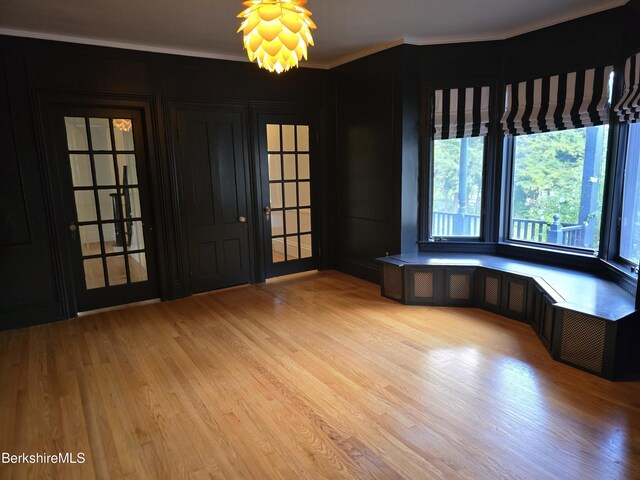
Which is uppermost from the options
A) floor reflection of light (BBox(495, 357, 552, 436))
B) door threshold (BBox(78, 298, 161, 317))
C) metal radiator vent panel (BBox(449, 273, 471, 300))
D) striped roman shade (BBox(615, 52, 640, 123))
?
striped roman shade (BBox(615, 52, 640, 123))

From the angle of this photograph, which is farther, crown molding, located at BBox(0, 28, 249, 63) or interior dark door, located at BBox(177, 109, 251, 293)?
interior dark door, located at BBox(177, 109, 251, 293)

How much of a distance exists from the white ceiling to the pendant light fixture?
4.81 feet

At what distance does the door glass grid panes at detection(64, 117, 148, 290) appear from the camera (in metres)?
4.27

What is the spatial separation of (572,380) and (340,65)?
4.46 metres

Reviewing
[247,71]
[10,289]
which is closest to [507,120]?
[247,71]

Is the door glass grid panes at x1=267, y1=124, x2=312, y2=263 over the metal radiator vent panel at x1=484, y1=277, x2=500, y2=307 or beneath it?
over

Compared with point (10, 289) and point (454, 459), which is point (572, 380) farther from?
point (10, 289)

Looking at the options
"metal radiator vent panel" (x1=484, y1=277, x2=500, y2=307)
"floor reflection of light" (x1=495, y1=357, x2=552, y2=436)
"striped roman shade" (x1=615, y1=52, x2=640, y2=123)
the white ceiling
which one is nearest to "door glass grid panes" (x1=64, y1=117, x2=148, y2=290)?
the white ceiling

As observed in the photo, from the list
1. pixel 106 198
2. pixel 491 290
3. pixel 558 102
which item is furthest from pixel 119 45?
pixel 491 290

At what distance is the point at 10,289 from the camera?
4035 millimetres

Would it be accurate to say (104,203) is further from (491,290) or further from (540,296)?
(540,296)

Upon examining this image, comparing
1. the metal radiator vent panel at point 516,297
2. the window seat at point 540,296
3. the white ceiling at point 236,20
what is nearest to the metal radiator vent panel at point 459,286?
the window seat at point 540,296

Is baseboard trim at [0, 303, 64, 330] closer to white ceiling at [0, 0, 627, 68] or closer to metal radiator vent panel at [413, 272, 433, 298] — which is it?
white ceiling at [0, 0, 627, 68]

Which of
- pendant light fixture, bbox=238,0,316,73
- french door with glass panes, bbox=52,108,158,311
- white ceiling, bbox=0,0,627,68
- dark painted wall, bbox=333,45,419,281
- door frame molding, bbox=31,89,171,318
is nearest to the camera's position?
pendant light fixture, bbox=238,0,316,73
